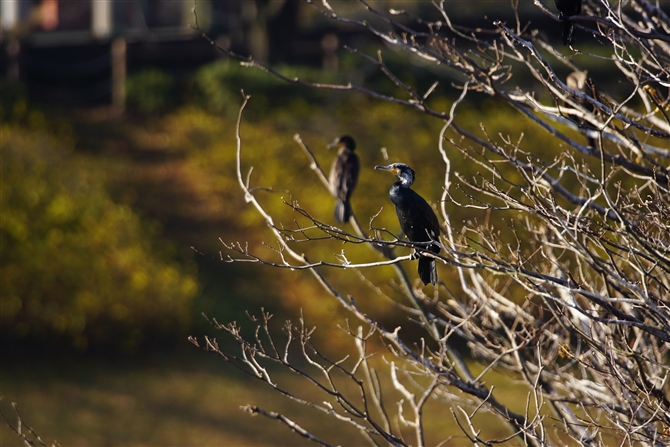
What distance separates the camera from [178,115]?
16.3m

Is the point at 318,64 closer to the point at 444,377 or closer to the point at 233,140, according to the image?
the point at 233,140

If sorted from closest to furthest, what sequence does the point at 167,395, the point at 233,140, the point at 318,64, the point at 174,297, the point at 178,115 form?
the point at 167,395, the point at 174,297, the point at 233,140, the point at 178,115, the point at 318,64

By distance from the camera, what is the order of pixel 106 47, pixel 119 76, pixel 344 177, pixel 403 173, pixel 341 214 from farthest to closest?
pixel 106 47 < pixel 119 76 < pixel 344 177 < pixel 341 214 < pixel 403 173

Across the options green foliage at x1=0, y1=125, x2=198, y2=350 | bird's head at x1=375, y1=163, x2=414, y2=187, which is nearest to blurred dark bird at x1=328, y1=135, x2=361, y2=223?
bird's head at x1=375, y1=163, x2=414, y2=187

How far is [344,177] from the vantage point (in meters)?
6.83

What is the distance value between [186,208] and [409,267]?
4541mm

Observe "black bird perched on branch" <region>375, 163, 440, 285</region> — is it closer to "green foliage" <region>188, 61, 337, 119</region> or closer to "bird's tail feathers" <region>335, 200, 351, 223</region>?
"bird's tail feathers" <region>335, 200, 351, 223</region>

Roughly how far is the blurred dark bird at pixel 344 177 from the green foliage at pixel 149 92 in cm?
994

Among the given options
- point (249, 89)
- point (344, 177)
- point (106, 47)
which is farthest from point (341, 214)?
point (106, 47)

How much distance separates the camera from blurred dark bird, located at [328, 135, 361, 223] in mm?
6434

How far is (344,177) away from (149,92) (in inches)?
423

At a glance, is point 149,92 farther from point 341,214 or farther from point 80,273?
point 341,214

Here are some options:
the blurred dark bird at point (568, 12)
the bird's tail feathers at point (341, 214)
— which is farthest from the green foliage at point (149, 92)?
the blurred dark bird at point (568, 12)

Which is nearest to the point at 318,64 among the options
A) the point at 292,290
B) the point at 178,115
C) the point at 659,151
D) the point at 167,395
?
the point at 178,115
